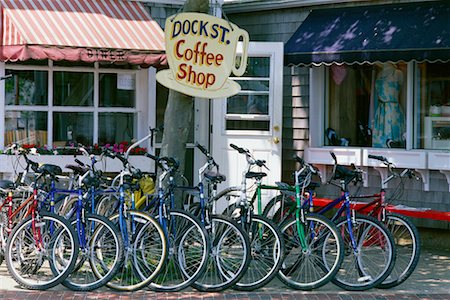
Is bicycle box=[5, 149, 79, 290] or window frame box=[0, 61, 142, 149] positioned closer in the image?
bicycle box=[5, 149, 79, 290]

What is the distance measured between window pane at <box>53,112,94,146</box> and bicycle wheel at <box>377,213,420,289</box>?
4.35m

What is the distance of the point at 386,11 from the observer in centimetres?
1061

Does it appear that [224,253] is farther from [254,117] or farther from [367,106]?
[367,106]

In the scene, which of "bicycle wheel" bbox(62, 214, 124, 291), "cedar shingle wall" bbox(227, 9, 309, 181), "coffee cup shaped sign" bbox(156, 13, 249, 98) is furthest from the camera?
"cedar shingle wall" bbox(227, 9, 309, 181)

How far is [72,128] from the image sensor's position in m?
11.0

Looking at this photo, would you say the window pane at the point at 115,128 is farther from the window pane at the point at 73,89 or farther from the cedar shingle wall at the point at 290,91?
the cedar shingle wall at the point at 290,91

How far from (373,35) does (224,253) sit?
3.80 metres

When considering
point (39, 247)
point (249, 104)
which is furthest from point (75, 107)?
point (39, 247)

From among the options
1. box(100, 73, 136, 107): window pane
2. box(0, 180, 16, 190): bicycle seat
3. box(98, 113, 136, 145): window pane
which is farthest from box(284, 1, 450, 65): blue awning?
box(0, 180, 16, 190): bicycle seat

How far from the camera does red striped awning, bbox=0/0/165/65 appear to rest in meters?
9.99

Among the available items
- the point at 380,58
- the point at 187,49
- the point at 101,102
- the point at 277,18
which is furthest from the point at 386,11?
the point at 101,102

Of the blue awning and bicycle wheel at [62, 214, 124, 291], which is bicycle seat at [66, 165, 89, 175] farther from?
the blue awning

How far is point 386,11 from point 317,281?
13.4 feet

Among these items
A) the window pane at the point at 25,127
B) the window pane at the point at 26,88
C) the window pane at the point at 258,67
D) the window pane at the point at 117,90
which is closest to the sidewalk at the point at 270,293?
the window pane at the point at 25,127
